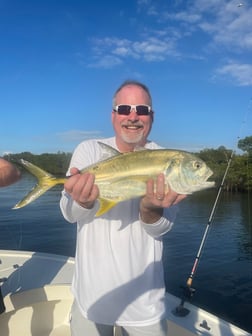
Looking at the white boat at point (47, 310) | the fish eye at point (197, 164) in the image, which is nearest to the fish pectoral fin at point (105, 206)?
the fish eye at point (197, 164)

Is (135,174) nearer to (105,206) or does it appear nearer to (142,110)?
(105,206)

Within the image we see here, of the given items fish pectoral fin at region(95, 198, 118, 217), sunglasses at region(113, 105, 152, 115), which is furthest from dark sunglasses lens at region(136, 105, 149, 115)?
fish pectoral fin at region(95, 198, 118, 217)

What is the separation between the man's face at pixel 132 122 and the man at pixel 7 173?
1.05 metres

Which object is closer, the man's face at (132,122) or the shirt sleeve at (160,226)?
the shirt sleeve at (160,226)

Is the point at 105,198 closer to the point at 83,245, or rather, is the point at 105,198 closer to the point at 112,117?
the point at 83,245

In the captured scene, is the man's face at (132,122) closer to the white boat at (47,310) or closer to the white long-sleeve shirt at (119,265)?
the white long-sleeve shirt at (119,265)

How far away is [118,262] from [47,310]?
3219mm

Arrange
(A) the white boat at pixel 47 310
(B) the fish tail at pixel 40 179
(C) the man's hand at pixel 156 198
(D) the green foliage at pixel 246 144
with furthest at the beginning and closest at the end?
(D) the green foliage at pixel 246 144 → (A) the white boat at pixel 47 310 → (B) the fish tail at pixel 40 179 → (C) the man's hand at pixel 156 198

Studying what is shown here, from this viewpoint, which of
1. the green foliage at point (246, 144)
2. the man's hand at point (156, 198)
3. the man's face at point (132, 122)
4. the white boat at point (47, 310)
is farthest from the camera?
the green foliage at point (246, 144)

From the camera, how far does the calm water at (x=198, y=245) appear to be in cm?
1454

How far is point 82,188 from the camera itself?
9.45ft

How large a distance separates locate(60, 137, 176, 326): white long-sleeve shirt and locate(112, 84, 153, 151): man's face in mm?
651

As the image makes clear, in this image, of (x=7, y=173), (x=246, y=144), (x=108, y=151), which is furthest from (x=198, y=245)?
(x=246, y=144)

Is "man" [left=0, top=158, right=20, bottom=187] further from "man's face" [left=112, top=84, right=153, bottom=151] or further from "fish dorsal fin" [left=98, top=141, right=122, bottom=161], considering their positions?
"man's face" [left=112, top=84, right=153, bottom=151]
